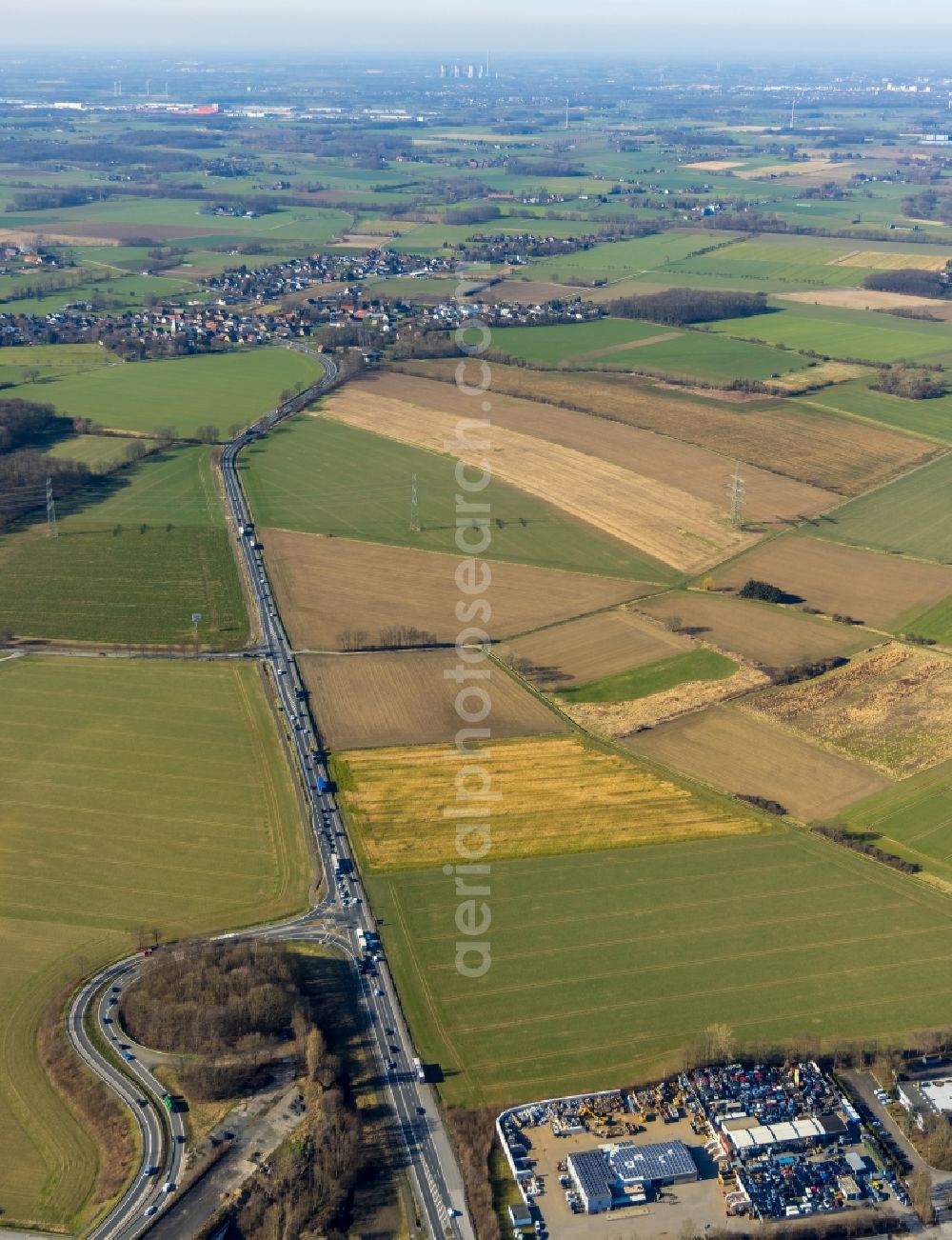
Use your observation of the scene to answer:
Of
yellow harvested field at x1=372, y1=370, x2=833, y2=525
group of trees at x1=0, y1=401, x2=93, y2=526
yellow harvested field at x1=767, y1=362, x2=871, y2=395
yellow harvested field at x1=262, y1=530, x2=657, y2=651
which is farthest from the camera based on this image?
yellow harvested field at x1=767, y1=362, x2=871, y2=395

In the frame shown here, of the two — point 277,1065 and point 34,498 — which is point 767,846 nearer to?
point 277,1065

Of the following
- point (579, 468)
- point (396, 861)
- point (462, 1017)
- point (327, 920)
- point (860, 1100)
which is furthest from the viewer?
point (579, 468)

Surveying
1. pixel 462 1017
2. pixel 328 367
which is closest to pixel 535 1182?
pixel 462 1017

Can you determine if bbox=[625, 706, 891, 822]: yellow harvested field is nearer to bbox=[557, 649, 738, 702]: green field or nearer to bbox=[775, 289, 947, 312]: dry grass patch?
bbox=[557, 649, 738, 702]: green field

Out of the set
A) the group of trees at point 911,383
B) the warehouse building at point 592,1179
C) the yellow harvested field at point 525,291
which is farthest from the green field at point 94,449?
the warehouse building at point 592,1179

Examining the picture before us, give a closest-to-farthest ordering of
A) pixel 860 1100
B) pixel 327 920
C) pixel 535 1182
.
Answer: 1. pixel 535 1182
2. pixel 860 1100
3. pixel 327 920

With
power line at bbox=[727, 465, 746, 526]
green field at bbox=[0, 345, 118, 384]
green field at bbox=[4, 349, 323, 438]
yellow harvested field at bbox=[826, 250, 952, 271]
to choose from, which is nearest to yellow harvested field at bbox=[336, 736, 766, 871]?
power line at bbox=[727, 465, 746, 526]

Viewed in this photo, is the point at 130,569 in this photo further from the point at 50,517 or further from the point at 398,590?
the point at 398,590
